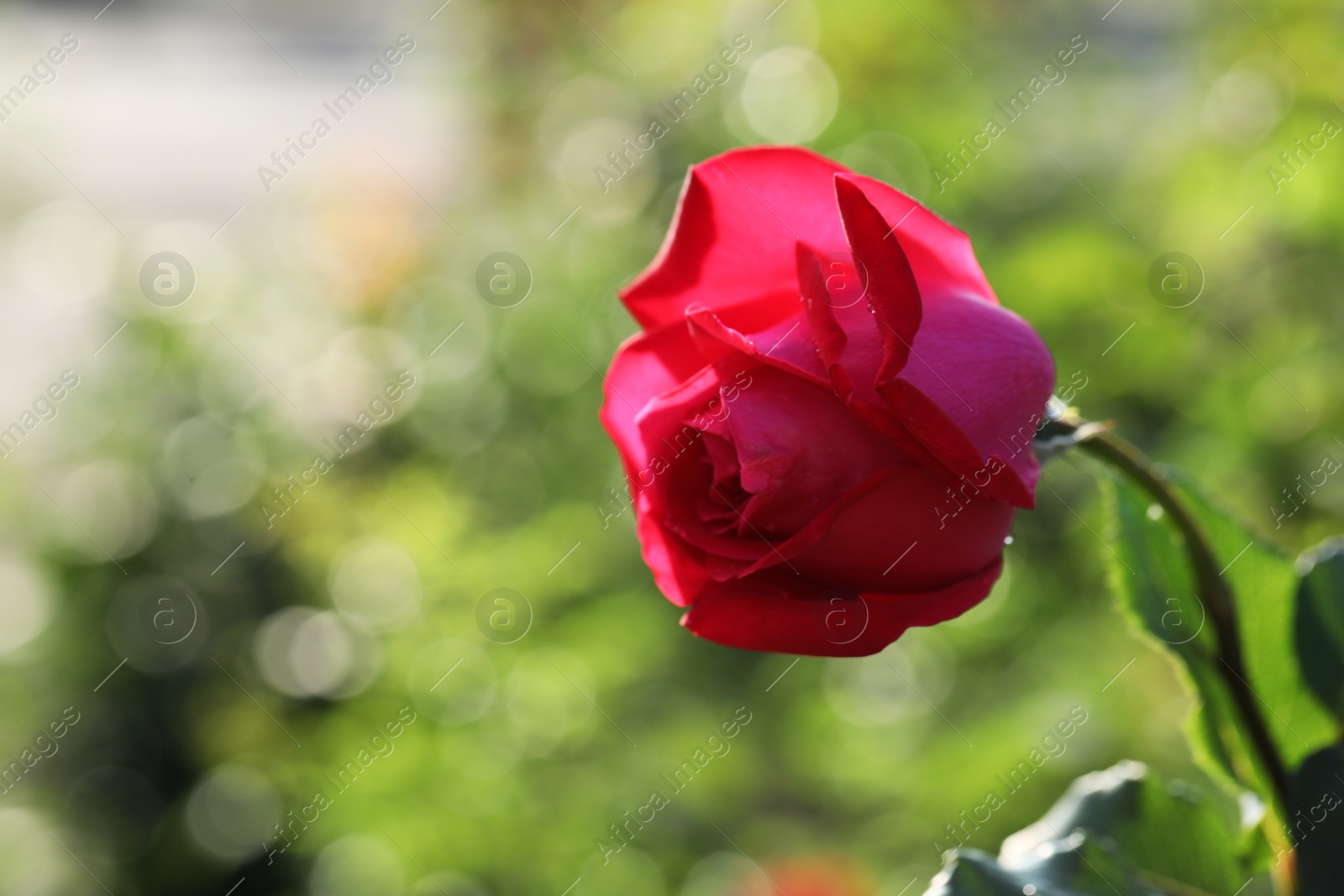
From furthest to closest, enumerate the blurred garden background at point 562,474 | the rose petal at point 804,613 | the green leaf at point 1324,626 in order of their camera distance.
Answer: the blurred garden background at point 562,474, the green leaf at point 1324,626, the rose petal at point 804,613

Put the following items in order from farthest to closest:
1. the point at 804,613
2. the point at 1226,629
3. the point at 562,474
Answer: the point at 562,474 < the point at 1226,629 < the point at 804,613

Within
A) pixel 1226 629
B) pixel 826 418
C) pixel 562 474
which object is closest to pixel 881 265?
pixel 826 418

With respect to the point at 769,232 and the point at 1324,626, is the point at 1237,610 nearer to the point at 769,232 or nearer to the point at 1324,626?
the point at 1324,626

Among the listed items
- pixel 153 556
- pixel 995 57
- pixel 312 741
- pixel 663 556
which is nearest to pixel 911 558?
pixel 663 556

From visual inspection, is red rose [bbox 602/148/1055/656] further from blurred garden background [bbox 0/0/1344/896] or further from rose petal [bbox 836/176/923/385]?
blurred garden background [bbox 0/0/1344/896]

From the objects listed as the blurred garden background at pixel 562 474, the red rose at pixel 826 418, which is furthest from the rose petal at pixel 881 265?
the blurred garden background at pixel 562 474

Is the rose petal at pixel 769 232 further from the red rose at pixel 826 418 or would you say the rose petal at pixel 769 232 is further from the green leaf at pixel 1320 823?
the green leaf at pixel 1320 823

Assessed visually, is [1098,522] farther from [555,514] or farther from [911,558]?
[911,558]
